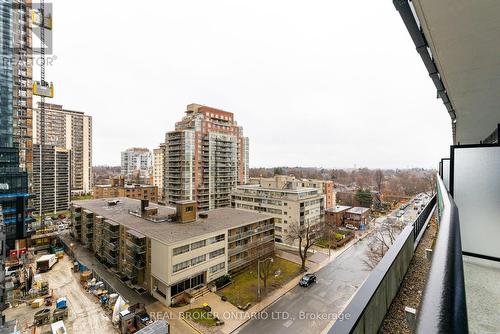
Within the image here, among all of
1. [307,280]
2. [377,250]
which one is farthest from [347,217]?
[307,280]

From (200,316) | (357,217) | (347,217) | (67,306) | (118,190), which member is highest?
(118,190)

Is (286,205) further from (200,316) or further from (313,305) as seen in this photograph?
(200,316)

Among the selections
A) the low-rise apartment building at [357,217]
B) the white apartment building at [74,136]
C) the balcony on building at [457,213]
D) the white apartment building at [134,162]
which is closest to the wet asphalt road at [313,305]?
the balcony on building at [457,213]

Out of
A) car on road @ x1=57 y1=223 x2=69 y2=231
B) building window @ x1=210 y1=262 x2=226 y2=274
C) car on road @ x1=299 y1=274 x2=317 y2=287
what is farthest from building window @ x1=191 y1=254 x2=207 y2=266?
car on road @ x1=57 y1=223 x2=69 y2=231

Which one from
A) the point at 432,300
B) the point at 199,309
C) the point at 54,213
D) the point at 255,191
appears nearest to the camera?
the point at 432,300

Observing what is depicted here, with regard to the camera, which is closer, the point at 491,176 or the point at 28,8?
the point at 491,176

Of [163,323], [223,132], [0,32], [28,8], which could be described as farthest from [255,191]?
[28,8]

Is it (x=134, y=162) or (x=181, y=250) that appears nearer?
(x=181, y=250)

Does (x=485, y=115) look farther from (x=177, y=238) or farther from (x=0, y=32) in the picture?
(x=0, y=32)
